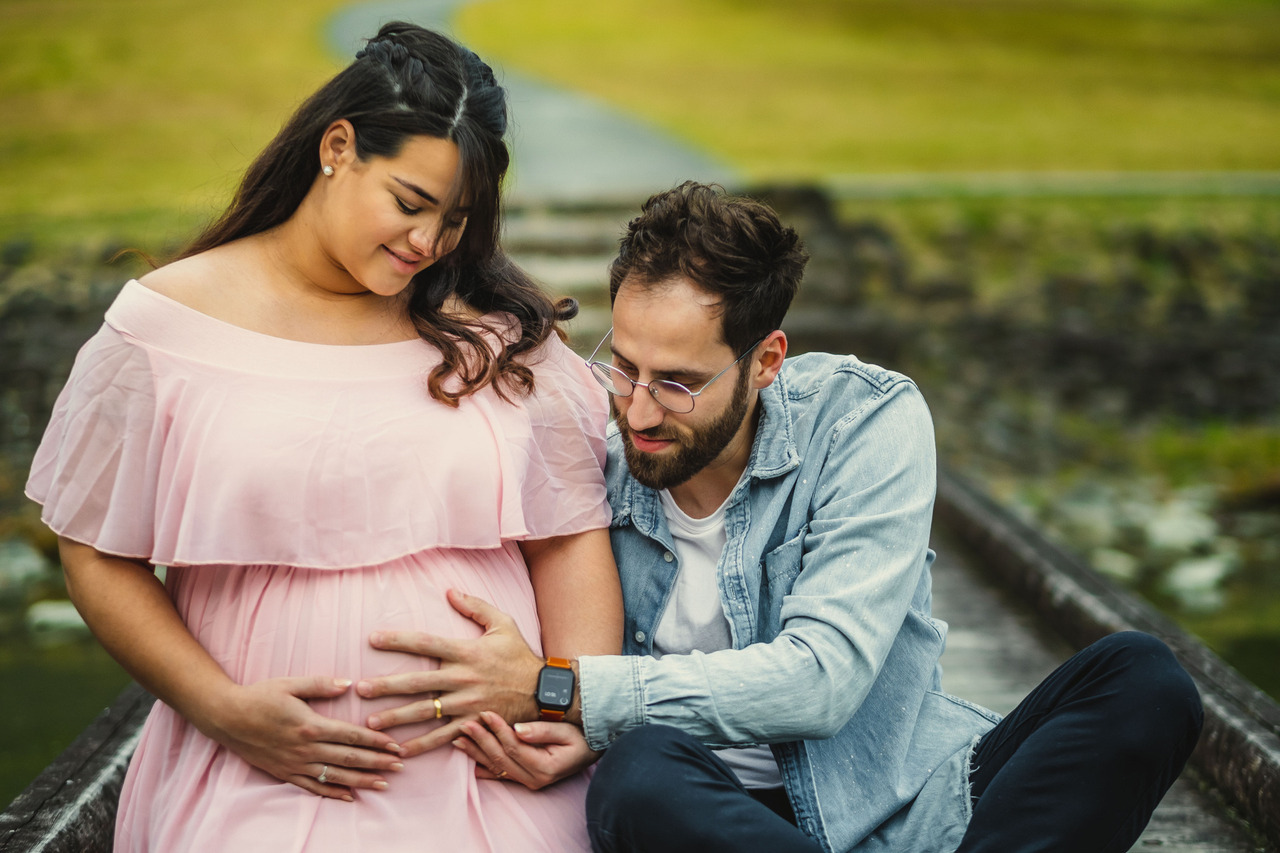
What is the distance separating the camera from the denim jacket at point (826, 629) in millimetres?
2121

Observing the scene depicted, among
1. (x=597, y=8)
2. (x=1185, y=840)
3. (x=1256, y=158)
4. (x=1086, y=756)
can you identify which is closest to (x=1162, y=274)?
(x=1256, y=158)

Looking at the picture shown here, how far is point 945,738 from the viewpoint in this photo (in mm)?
2344

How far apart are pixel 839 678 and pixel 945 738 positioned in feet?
1.28

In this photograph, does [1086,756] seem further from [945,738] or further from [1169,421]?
[1169,421]

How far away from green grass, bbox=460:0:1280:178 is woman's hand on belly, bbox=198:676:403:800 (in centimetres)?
1305

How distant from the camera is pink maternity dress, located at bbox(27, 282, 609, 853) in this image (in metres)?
1.99

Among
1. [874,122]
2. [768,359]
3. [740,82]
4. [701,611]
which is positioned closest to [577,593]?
[701,611]

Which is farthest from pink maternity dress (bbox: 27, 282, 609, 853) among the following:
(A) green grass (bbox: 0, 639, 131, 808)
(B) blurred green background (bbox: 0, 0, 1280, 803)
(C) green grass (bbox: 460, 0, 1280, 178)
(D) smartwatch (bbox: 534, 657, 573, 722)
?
(C) green grass (bbox: 460, 0, 1280, 178)

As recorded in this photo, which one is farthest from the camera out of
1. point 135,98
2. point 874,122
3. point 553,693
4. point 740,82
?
point 740,82

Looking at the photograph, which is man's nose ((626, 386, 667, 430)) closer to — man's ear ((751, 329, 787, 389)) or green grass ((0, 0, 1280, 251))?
man's ear ((751, 329, 787, 389))

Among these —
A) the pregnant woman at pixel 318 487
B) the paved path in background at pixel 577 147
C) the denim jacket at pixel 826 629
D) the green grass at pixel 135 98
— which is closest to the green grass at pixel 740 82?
the green grass at pixel 135 98

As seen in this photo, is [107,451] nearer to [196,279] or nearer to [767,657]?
[196,279]

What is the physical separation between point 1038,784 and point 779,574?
1.97 feet

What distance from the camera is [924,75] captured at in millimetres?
19250
